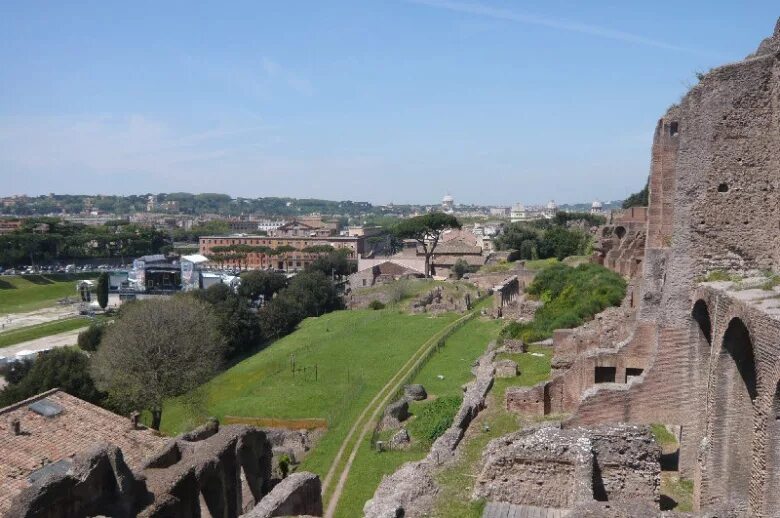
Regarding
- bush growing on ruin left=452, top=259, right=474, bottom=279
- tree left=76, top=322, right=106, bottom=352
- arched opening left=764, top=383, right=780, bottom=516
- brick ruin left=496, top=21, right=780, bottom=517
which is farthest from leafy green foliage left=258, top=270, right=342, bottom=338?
arched opening left=764, top=383, right=780, bottom=516

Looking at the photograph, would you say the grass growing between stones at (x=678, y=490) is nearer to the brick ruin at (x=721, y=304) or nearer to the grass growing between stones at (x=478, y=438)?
the brick ruin at (x=721, y=304)

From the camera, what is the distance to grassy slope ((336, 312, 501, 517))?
1583 cm

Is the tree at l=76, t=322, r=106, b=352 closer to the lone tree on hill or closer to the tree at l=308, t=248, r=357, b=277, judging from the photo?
the tree at l=308, t=248, r=357, b=277

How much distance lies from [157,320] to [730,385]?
22.9 metres

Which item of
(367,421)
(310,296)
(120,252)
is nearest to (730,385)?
(367,421)

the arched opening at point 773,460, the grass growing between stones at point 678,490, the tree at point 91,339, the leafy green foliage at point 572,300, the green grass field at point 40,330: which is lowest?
the green grass field at point 40,330

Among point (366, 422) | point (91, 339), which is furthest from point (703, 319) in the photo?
point (91, 339)

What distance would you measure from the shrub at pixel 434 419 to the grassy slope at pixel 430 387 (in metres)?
0.44

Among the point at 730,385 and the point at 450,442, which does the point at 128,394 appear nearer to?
the point at 450,442

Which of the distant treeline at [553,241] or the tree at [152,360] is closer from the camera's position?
the tree at [152,360]

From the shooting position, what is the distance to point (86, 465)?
11078 mm

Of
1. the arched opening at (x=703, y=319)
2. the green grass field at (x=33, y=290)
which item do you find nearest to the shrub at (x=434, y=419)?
the arched opening at (x=703, y=319)

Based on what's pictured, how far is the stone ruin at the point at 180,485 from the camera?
10445 millimetres

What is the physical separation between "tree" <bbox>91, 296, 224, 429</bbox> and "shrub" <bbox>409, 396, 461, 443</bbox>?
33.3 feet
